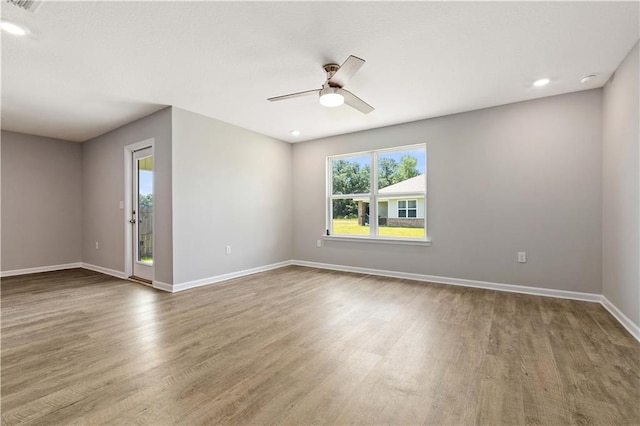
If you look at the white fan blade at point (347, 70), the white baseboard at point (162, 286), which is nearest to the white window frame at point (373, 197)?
the white fan blade at point (347, 70)

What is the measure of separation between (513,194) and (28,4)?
16.7 feet

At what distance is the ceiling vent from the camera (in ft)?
6.25

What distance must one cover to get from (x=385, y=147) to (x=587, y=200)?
8.94 ft

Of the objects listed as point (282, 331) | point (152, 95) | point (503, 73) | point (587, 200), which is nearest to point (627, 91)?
point (503, 73)

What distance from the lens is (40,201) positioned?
5430 mm

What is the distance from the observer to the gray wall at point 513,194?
3.46m

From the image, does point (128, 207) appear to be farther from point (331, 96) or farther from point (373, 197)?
point (373, 197)

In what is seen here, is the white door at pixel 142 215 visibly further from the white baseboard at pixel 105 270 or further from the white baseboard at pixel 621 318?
the white baseboard at pixel 621 318

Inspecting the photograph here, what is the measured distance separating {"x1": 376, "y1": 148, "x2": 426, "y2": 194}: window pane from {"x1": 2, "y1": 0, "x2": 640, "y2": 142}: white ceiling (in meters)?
0.87

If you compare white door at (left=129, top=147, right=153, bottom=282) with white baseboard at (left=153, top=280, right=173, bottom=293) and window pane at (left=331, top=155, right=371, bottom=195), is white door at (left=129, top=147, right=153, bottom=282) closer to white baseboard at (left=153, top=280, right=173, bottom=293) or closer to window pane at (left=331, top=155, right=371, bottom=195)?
white baseboard at (left=153, top=280, right=173, bottom=293)

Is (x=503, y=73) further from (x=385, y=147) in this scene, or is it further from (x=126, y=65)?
(x=126, y=65)

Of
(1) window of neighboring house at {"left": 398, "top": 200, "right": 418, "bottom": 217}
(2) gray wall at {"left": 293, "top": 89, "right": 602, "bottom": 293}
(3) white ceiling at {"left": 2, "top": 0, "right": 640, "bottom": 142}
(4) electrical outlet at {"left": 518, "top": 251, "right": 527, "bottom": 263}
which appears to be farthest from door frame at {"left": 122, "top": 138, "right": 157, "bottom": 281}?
(4) electrical outlet at {"left": 518, "top": 251, "right": 527, "bottom": 263}

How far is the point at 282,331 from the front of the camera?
2.59m

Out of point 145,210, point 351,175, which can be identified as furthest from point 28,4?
point 351,175
